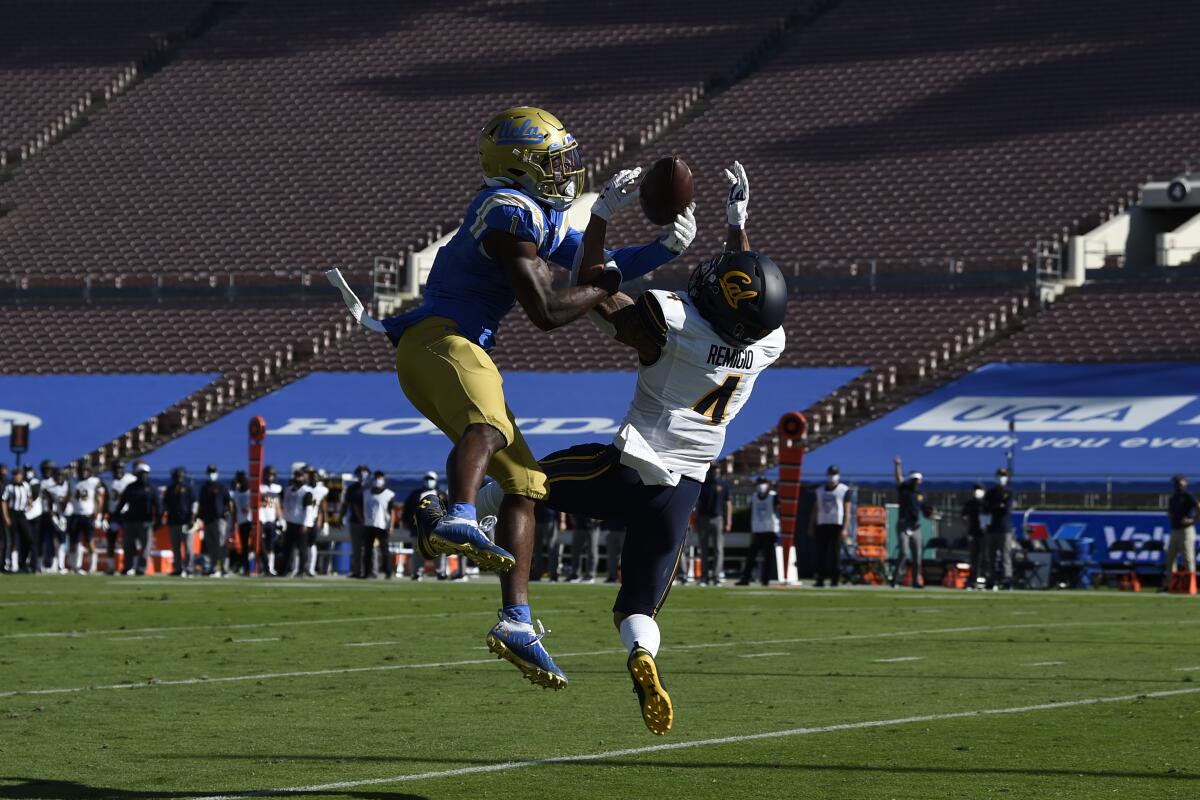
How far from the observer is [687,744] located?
848cm

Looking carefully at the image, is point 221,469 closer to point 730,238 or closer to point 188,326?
point 188,326

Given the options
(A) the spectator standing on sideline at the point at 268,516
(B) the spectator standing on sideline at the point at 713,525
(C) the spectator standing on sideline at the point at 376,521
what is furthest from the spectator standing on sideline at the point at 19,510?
(B) the spectator standing on sideline at the point at 713,525

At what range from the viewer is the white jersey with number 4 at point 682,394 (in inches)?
291

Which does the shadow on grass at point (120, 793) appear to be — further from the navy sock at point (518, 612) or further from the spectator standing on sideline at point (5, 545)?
the spectator standing on sideline at point (5, 545)

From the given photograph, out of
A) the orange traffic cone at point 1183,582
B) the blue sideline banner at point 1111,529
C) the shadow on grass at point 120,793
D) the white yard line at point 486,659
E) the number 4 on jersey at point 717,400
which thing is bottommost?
the shadow on grass at point 120,793

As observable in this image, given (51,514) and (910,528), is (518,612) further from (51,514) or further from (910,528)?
(51,514)

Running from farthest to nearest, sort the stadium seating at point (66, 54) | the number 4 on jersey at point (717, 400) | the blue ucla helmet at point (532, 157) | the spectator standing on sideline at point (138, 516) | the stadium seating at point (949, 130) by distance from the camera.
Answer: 1. the stadium seating at point (66, 54)
2. the stadium seating at point (949, 130)
3. the spectator standing on sideline at point (138, 516)
4. the number 4 on jersey at point (717, 400)
5. the blue ucla helmet at point (532, 157)

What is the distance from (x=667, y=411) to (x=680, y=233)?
26.3 inches

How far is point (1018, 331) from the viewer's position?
3775cm

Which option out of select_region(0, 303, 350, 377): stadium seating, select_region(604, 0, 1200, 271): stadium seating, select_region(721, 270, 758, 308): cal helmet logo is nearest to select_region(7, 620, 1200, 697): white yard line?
select_region(721, 270, 758, 308): cal helmet logo

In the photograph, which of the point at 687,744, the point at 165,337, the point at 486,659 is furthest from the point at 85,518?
the point at 687,744

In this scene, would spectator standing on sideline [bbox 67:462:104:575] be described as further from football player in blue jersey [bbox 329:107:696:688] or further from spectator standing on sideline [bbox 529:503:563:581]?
football player in blue jersey [bbox 329:107:696:688]

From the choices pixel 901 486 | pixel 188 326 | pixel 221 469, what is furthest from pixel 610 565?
pixel 188 326

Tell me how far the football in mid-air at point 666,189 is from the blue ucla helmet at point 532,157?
0.85 feet
